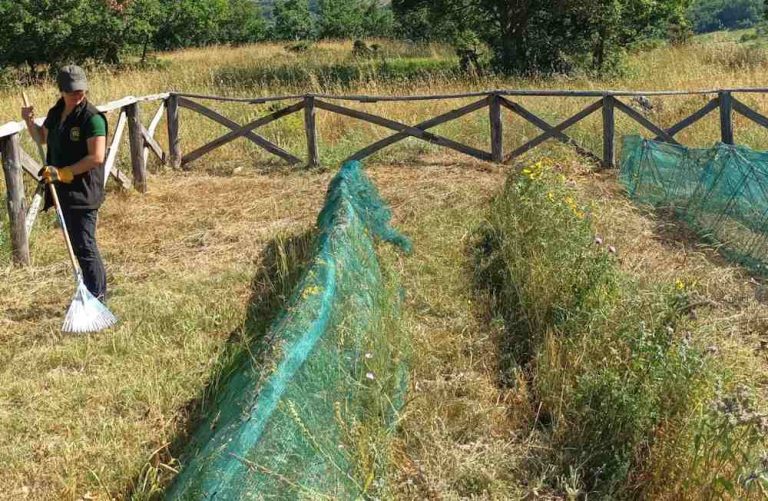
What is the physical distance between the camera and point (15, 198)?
580cm

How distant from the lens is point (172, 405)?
3.69 meters

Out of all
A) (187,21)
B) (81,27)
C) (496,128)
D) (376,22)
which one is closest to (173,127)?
(496,128)

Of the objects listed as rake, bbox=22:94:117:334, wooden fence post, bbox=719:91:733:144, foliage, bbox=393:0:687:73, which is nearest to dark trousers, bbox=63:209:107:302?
rake, bbox=22:94:117:334

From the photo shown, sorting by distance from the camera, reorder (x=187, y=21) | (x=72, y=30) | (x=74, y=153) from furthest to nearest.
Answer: (x=187, y=21) → (x=72, y=30) → (x=74, y=153)

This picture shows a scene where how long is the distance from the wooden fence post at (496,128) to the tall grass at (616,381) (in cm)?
434

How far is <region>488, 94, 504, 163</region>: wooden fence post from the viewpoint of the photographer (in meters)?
9.17

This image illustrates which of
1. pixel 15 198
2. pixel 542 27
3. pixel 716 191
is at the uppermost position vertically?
pixel 542 27

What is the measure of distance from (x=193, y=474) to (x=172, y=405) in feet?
4.32

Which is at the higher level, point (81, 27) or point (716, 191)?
point (81, 27)

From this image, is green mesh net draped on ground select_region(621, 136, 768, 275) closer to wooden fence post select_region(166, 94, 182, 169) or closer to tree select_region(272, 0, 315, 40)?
wooden fence post select_region(166, 94, 182, 169)

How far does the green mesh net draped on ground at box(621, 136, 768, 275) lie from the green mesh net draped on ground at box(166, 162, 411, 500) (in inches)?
127

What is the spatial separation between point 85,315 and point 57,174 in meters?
0.95

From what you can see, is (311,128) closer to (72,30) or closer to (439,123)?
(439,123)

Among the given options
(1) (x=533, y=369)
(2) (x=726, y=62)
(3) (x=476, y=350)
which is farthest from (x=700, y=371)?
(2) (x=726, y=62)
